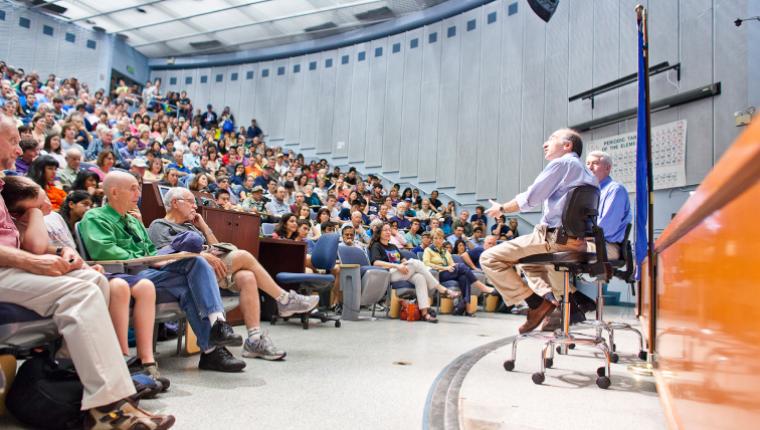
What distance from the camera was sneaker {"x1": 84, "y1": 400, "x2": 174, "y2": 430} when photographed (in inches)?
57.1

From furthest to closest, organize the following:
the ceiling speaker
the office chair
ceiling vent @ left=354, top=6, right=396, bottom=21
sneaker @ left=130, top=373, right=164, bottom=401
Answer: ceiling vent @ left=354, top=6, right=396, bottom=21, the ceiling speaker, the office chair, sneaker @ left=130, top=373, right=164, bottom=401

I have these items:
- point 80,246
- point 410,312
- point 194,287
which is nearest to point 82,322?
point 194,287

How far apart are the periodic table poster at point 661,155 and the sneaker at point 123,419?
7.15 metres

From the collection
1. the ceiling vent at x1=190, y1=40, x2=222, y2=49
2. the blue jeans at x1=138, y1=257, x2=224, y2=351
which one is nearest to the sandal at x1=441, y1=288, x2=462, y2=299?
the blue jeans at x1=138, y1=257, x2=224, y2=351

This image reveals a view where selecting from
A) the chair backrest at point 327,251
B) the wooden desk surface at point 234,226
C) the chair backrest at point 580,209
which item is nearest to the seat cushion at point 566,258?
the chair backrest at point 580,209

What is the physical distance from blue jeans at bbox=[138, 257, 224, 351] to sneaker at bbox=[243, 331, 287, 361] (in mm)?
390

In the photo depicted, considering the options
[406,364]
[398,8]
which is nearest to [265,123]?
[398,8]

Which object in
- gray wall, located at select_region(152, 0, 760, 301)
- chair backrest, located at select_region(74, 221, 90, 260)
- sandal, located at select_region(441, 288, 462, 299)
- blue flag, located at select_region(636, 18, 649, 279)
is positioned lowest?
sandal, located at select_region(441, 288, 462, 299)

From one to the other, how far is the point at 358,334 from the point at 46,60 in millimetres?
13254

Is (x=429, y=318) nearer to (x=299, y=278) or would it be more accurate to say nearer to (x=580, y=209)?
(x=299, y=278)

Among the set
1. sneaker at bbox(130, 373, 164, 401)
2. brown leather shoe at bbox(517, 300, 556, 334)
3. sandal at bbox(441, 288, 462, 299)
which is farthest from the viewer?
sandal at bbox(441, 288, 462, 299)

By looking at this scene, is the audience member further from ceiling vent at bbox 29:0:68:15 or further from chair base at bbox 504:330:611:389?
ceiling vent at bbox 29:0:68:15

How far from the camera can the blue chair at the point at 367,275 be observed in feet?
16.3

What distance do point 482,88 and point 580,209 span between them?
823 centimetres
